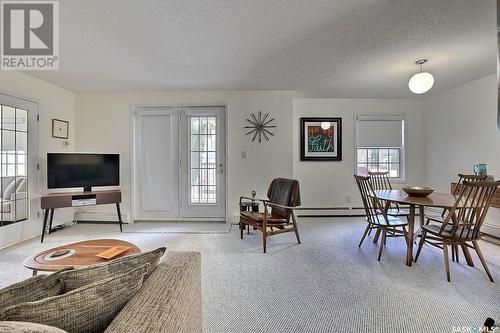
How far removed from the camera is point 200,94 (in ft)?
14.0

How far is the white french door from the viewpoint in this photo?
14.3ft

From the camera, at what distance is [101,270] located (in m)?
0.83

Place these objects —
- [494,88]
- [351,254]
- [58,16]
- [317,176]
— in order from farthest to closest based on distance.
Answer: [317,176], [494,88], [351,254], [58,16]

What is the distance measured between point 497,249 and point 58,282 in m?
4.33

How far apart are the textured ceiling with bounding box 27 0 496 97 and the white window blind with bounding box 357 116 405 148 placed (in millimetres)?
1044

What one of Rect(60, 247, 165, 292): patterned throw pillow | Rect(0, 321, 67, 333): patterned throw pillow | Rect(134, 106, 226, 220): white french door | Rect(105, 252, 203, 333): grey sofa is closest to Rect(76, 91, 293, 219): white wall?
Rect(134, 106, 226, 220): white french door

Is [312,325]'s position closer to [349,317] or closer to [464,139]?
[349,317]

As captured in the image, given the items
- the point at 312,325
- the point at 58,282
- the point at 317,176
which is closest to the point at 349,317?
the point at 312,325

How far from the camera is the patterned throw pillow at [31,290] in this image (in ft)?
2.19

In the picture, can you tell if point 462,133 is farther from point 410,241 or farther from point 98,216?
point 98,216

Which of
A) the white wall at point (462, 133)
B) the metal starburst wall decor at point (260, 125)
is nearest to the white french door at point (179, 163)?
the metal starburst wall decor at point (260, 125)

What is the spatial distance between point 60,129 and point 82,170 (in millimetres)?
934

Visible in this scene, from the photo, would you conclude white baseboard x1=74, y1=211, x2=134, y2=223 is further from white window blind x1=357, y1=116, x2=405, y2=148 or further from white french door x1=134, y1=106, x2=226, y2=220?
white window blind x1=357, y1=116, x2=405, y2=148

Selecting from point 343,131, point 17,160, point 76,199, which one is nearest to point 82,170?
point 76,199
